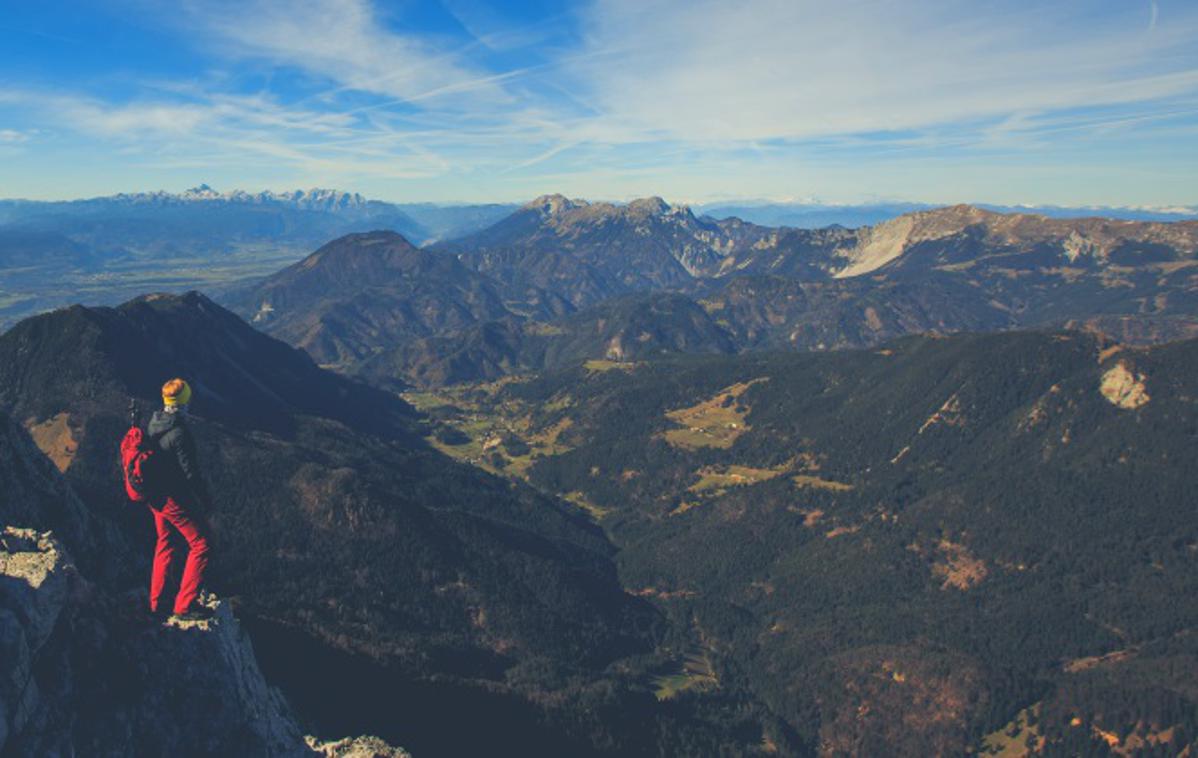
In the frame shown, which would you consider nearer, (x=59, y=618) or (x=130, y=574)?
(x=59, y=618)

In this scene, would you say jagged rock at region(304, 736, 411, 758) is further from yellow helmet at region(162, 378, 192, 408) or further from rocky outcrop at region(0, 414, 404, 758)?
yellow helmet at region(162, 378, 192, 408)

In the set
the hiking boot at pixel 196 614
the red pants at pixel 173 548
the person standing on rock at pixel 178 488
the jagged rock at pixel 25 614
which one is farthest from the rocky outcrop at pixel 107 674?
the person standing on rock at pixel 178 488

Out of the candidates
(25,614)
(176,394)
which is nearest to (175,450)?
(176,394)

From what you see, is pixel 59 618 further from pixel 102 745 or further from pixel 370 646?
pixel 370 646

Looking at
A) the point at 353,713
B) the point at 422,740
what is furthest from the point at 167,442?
the point at 422,740

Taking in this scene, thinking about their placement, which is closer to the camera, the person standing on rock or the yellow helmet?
the yellow helmet

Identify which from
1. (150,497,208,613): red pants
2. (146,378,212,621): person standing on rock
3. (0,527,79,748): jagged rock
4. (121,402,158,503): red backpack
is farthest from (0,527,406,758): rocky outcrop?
(121,402,158,503): red backpack

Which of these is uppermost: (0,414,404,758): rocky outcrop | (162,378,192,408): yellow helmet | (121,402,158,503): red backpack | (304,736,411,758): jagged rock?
(162,378,192,408): yellow helmet
